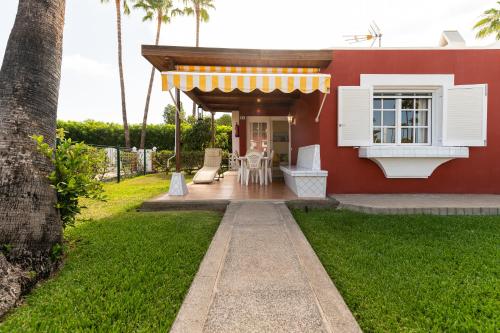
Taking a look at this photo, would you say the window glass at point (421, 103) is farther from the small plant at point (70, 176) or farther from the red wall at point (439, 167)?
the small plant at point (70, 176)

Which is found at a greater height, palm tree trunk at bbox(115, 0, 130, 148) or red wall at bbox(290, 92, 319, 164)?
palm tree trunk at bbox(115, 0, 130, 148)

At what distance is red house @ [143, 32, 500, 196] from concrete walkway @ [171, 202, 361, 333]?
3.34m

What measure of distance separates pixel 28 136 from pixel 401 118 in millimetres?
8555

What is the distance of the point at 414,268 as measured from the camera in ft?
10.8

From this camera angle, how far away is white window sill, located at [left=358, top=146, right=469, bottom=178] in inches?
284

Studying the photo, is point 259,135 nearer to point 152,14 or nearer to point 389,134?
point 389,134

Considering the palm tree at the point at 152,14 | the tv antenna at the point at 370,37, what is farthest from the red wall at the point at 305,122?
the palm tree at the point at 152,14

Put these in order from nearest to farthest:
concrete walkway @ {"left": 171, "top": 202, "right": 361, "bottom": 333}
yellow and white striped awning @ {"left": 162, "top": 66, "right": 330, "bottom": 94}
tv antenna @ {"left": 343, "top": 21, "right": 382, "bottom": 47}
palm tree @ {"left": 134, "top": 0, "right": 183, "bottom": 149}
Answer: concrete walkway @ {"left": 171, "top": 202, "right": 361, "bottom": 333}, yellow and white striped awning @ {"left": 162, "top": 66, "right": 330, "bottom": 94}, tv antenna @ {"left": 343, "top": 21, "right": 382, "bottom": 47}, palm tree @ {"left": 134, "top": 0, "right": 183, "bottom": 149}

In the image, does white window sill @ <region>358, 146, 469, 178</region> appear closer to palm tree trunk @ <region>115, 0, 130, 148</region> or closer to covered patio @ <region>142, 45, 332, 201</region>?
covered patio @ <region>142, 45, 332, 201</region>

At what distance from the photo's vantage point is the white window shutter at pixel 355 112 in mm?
7551

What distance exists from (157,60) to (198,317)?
21.7 ft

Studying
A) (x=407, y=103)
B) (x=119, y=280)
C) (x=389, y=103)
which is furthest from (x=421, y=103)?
(x=119, y=280)

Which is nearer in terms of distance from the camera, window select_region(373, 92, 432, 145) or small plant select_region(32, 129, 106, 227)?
small plant select_region(32, 129, 106, 227)

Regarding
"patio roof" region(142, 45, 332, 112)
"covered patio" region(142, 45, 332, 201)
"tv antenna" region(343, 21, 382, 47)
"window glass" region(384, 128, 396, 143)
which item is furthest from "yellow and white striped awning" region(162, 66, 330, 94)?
"tv antenna" region(343, 21, 382, 47)
